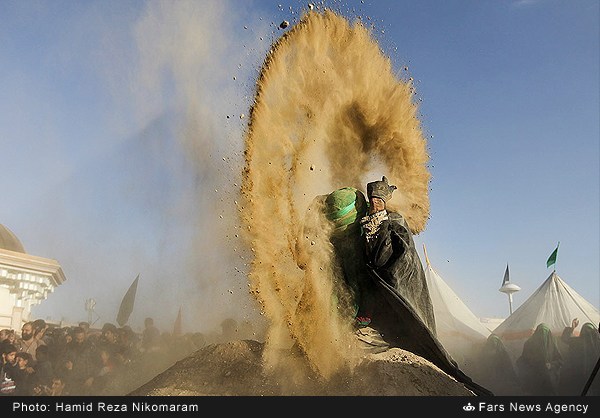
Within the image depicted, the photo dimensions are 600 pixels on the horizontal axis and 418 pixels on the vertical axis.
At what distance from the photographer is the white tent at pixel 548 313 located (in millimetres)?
15984

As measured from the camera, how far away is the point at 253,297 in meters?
7.24

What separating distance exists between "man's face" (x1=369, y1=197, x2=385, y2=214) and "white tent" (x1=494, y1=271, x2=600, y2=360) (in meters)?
11.0

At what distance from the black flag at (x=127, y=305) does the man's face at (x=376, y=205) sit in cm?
575

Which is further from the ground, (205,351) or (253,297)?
(253,297)

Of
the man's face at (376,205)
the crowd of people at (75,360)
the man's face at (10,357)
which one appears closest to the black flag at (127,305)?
the crowd of people at (75,360)

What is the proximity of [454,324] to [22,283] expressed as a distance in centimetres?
1329

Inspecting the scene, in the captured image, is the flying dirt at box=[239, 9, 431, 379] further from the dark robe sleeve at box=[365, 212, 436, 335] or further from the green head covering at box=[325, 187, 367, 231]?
the dark robe sleeve at box=[365, 212, 436, 335]

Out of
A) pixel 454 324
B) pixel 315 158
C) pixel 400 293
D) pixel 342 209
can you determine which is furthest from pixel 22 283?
pixel 454 324

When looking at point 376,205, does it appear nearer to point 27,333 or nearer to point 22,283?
point 27,333

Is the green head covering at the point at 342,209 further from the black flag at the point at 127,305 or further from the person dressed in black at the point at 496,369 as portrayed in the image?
the person dressed in black at the point at 496,369
